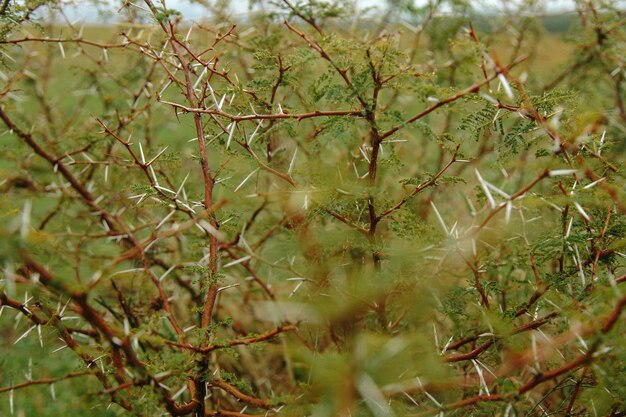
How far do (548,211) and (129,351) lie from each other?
4.69 feet

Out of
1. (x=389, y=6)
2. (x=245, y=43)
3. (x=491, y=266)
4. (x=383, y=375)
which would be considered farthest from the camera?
(x=389, y=6)

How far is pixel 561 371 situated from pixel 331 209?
600mm

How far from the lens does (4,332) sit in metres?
2.64

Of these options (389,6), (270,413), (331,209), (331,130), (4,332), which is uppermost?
(389,6)

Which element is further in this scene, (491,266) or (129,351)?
(491,266)

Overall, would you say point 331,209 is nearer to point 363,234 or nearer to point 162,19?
point 363,234

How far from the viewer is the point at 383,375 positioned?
0.82m

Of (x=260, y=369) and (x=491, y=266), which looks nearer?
(x=491, y=266)

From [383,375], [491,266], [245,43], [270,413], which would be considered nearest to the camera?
[383,375]

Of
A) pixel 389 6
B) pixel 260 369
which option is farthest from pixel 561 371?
pixel 389 6

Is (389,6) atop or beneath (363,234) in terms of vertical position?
atop

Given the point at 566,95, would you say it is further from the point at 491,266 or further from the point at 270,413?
the point at 270,413

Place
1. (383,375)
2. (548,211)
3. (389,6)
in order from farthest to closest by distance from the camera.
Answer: (389,6) → (548,211) → (383,375)

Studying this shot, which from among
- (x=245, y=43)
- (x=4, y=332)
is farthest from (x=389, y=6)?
(x=4, y=332)
